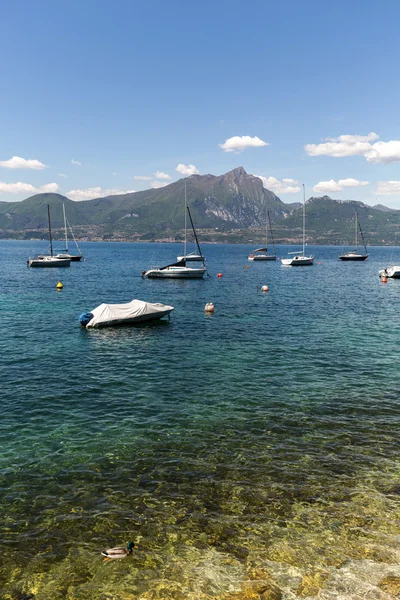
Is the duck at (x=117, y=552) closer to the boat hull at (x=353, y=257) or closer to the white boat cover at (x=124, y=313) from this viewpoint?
the white boat cover at (x=124, y=313)

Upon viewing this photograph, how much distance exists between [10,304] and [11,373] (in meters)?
36.8

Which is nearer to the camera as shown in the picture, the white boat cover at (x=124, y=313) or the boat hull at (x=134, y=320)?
the white boat cover at (x=124, y=313)

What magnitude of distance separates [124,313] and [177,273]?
55.6 m

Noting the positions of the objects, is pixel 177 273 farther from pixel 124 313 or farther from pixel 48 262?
pixel 48 262

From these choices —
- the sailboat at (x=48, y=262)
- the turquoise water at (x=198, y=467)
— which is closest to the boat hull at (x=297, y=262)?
the sailboat at (x=48, y=262)

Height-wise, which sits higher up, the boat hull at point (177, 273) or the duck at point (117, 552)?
the boat hull at point (177, 273)

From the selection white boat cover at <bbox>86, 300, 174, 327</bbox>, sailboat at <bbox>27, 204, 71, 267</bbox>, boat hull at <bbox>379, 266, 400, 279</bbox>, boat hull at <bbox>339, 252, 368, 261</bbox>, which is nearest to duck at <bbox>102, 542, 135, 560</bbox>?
white boat cover at <bbox>86, 300, 174, 327</bbox>

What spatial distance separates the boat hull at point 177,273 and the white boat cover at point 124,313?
5282 centimetres

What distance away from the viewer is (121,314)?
47.7 m

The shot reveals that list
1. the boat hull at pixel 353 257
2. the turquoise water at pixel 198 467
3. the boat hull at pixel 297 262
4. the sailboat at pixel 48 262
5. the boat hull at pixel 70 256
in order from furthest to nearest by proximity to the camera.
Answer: the boat hull at pixel 353 257 < the boat hull at pixel 297 262 < the boat hull at pixel 70 256 < the sailboat at pixel 48 262 < the turquoise water at pixel 198 467

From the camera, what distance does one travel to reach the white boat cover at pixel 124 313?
4644 cm

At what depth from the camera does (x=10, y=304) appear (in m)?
62.8

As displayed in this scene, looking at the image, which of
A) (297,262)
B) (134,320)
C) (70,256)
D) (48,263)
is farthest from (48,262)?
(134,320)

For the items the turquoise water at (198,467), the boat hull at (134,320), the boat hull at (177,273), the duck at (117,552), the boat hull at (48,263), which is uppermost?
the boat hull at (48,263)
